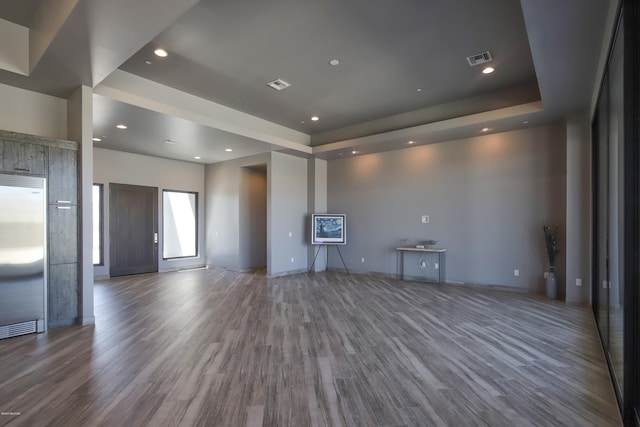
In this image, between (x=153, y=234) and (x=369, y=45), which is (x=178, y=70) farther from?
(x=153, y=234)

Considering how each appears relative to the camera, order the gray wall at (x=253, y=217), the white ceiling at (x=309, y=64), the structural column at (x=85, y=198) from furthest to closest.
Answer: the gray wall at (x=253, y=217)
the structural column at (x=85, y=198)
the white ceiling at (x=309, y=64)

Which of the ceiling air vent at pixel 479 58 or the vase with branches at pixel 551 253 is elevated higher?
the ceiling air vent at pixel 479 58

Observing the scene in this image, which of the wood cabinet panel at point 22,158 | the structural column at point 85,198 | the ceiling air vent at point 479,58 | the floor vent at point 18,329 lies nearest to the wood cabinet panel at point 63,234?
the structural column at point 85,198

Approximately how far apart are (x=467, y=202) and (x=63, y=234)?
7119 mm

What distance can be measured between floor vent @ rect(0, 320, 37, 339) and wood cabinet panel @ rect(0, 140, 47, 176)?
1.86m

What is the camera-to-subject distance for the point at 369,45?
421 centimetres

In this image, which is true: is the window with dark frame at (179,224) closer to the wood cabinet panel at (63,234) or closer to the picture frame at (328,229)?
the picture frame at (328,229)

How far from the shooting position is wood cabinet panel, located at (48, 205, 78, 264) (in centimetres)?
414

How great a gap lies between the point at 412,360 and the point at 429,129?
187 inches

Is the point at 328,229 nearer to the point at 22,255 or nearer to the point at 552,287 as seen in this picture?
the point at 552,287

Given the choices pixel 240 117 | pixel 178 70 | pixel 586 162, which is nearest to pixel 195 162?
pixel 240 117

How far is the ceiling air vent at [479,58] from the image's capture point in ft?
14.6

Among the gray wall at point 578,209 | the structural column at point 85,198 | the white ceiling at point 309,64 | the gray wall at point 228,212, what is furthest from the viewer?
the gray wall at point 228,212

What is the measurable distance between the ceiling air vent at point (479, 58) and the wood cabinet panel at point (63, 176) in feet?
18.6
